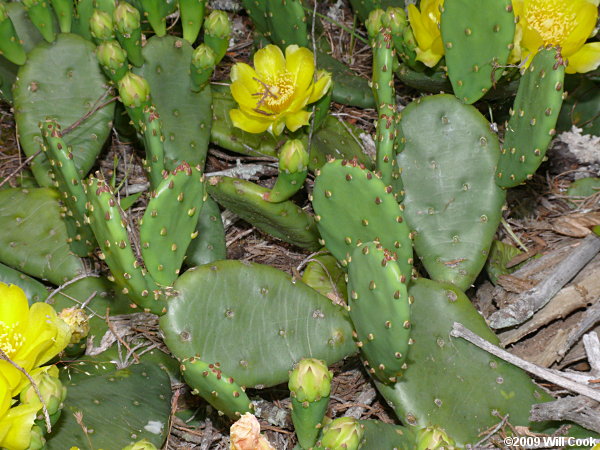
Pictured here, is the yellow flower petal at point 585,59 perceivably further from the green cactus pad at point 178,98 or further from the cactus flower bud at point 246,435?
the cactus flower bud at point 246,435

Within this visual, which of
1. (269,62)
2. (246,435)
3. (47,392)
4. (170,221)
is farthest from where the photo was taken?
(269,62)

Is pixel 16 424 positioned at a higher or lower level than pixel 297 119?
lower

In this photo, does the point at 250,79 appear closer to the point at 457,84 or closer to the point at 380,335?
the point at 457,84

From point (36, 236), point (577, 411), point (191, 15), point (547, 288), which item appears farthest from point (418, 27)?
point (36, 236)

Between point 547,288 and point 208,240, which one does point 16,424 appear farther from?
point 547,288

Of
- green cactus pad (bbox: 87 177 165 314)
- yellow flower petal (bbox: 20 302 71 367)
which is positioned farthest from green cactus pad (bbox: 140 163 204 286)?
yellow flower petal (bbox: 20 302 71 367)

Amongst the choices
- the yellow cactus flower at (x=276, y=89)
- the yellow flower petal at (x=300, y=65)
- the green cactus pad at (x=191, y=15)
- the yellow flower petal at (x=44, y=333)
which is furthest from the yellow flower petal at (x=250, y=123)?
the yellow flower petal at (x=44, y=333)

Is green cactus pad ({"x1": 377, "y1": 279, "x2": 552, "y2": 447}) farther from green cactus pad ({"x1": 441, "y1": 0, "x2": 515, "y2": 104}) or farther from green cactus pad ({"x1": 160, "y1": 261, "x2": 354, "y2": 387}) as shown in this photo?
green cactus pad ({"x1": 441, "y1": 0, "x2": 515, "y2": 104})
